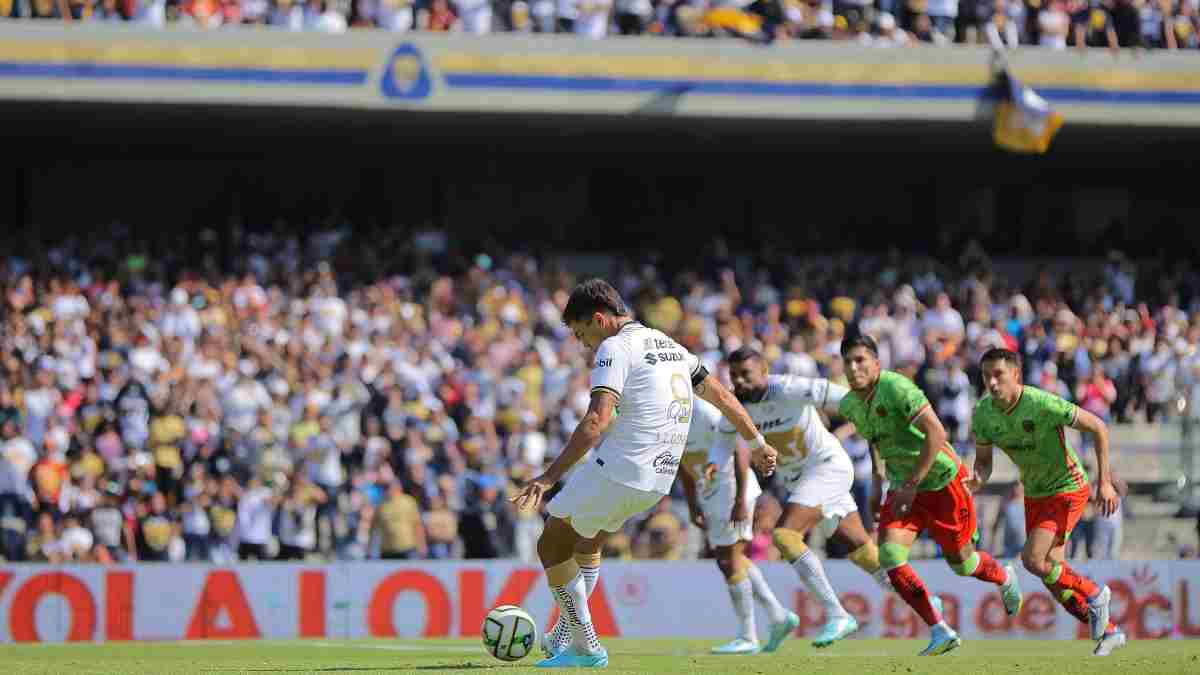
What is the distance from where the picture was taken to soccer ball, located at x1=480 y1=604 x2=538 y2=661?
458 inches

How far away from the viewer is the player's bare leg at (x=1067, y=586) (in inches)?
531

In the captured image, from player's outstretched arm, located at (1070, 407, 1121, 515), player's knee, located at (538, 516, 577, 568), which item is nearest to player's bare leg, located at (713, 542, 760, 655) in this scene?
player's outstretched arm, located at (1070, 407, 1121, 515)

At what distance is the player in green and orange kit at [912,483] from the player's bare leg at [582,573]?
8.58 ft

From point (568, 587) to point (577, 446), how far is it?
119 centimetres

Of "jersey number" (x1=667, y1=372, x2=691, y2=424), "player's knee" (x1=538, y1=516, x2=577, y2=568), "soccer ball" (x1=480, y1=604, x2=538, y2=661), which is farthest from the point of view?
"soccer ball" (x1=480, y1=604, x2=538, y2=661)

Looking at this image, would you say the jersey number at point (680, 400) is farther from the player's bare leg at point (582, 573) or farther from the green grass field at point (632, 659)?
the green grass field at point (632, 659)

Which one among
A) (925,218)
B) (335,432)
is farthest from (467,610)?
(925,218)

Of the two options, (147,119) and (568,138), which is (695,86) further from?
(147,119)

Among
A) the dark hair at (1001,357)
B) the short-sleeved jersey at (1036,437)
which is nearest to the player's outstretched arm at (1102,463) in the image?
the short-sleeved jersey at (1036,437)

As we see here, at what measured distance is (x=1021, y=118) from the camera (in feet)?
96.8

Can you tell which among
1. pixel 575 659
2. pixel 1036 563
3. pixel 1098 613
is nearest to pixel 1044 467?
pixel 1036 563

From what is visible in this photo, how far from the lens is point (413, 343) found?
25.0 meters

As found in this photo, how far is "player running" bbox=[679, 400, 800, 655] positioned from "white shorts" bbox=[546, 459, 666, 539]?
386 cm

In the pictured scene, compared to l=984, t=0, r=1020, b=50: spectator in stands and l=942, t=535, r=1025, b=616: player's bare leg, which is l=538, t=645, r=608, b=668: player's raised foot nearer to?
l=942, t=535, r=1025, b=616: player's bare leg
